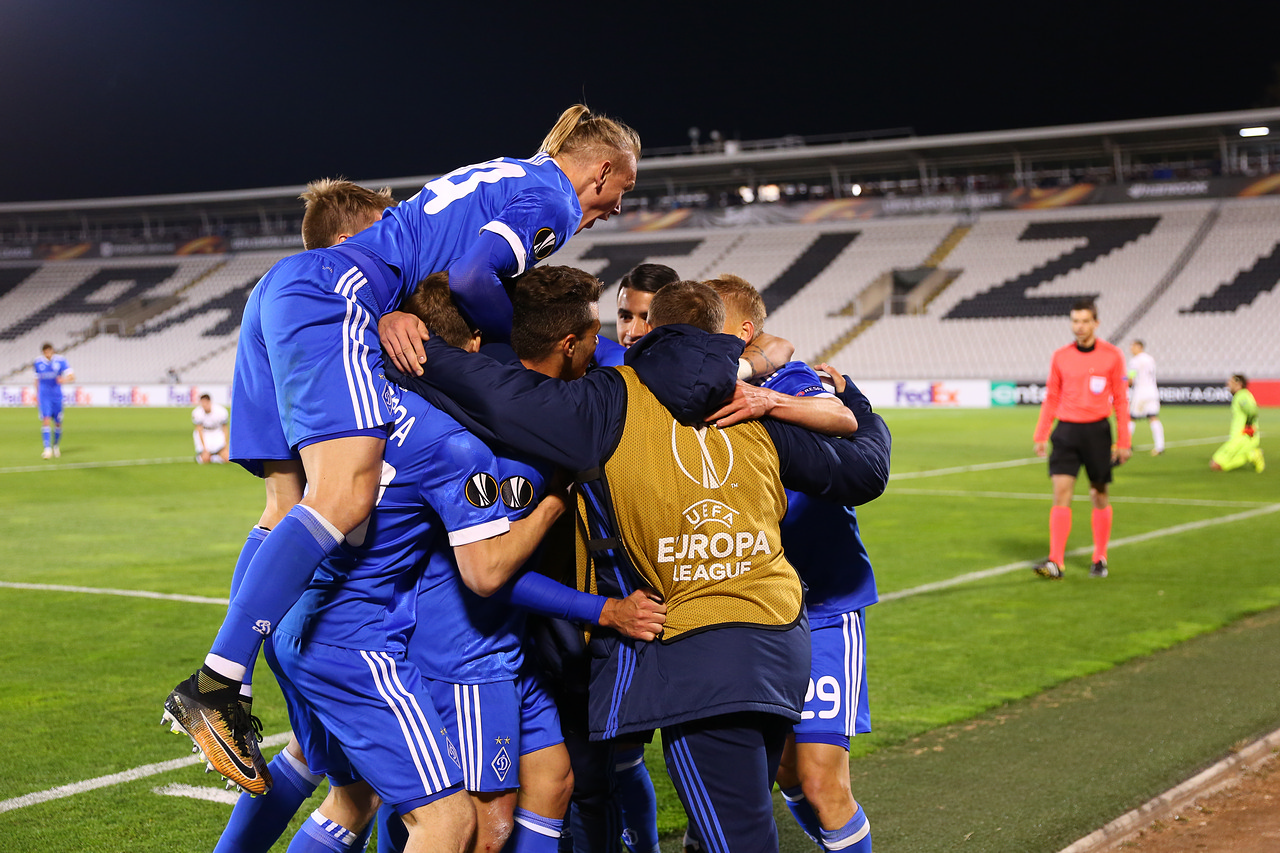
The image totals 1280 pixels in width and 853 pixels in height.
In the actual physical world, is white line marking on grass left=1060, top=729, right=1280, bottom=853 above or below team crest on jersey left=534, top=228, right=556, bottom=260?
below

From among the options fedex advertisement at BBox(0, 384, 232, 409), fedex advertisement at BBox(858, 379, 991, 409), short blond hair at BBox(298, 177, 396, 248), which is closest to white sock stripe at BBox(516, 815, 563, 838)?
short blond hair at BBox(298, 177, 396, 248)

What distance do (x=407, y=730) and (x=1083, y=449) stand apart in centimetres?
803

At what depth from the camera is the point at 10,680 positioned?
245 inches

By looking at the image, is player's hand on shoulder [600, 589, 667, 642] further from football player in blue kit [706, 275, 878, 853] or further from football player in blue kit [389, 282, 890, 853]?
football player in blue kit [706, 275, 878, 853]

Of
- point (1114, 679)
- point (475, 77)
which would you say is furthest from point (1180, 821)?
point (475, 77)

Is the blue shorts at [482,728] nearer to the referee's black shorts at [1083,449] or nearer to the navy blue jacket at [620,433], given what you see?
the navy blue jacket at [620,433]

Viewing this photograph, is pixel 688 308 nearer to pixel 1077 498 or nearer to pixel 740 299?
pixel 740 299

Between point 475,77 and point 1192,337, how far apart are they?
50.7 metres

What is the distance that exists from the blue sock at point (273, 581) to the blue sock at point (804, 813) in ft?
5.50

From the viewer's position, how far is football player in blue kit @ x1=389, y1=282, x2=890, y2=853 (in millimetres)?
2490

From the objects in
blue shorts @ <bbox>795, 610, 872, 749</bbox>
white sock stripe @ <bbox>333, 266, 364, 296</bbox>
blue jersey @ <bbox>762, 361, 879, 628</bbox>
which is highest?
white sock stripe @ <bbox>333, 266, 364, 296</bbox>

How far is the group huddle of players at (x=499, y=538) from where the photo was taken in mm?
2521

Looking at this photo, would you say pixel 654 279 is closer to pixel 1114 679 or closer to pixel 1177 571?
pixel 1114 679

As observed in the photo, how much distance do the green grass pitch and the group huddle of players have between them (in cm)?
166
